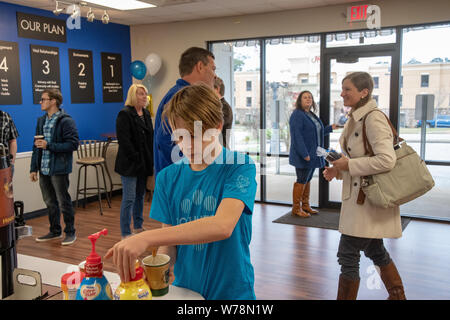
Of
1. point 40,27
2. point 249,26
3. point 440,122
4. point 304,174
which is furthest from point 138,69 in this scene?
point 440,122

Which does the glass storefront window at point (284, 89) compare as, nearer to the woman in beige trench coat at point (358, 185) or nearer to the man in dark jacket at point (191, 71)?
the woman in beige trench coat at point (358, 185)

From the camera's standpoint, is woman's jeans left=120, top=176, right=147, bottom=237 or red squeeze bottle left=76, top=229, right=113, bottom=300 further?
woman's jeans left=120, top=176, right=147, bottom=237

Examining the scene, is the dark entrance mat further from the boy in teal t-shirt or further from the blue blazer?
the boy in teal t-shirt

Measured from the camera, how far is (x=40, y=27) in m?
5.57

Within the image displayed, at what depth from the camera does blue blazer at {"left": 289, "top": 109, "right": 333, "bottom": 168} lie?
514 centimetres

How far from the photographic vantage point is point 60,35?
5.84 m

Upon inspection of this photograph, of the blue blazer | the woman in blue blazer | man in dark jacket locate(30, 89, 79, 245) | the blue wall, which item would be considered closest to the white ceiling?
the blue wall

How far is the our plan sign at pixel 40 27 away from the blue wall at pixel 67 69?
2.0 inches

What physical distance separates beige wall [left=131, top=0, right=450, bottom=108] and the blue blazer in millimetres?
1315

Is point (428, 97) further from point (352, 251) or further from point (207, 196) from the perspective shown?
point (207, 196)

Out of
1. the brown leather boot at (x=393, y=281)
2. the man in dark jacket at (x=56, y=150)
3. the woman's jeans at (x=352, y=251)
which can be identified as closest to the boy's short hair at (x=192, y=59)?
the woman's jeans at (x=352, y=251)

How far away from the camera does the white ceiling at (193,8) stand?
5199 mm

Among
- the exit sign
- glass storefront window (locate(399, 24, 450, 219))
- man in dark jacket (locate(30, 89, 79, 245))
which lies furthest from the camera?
the exit sign
